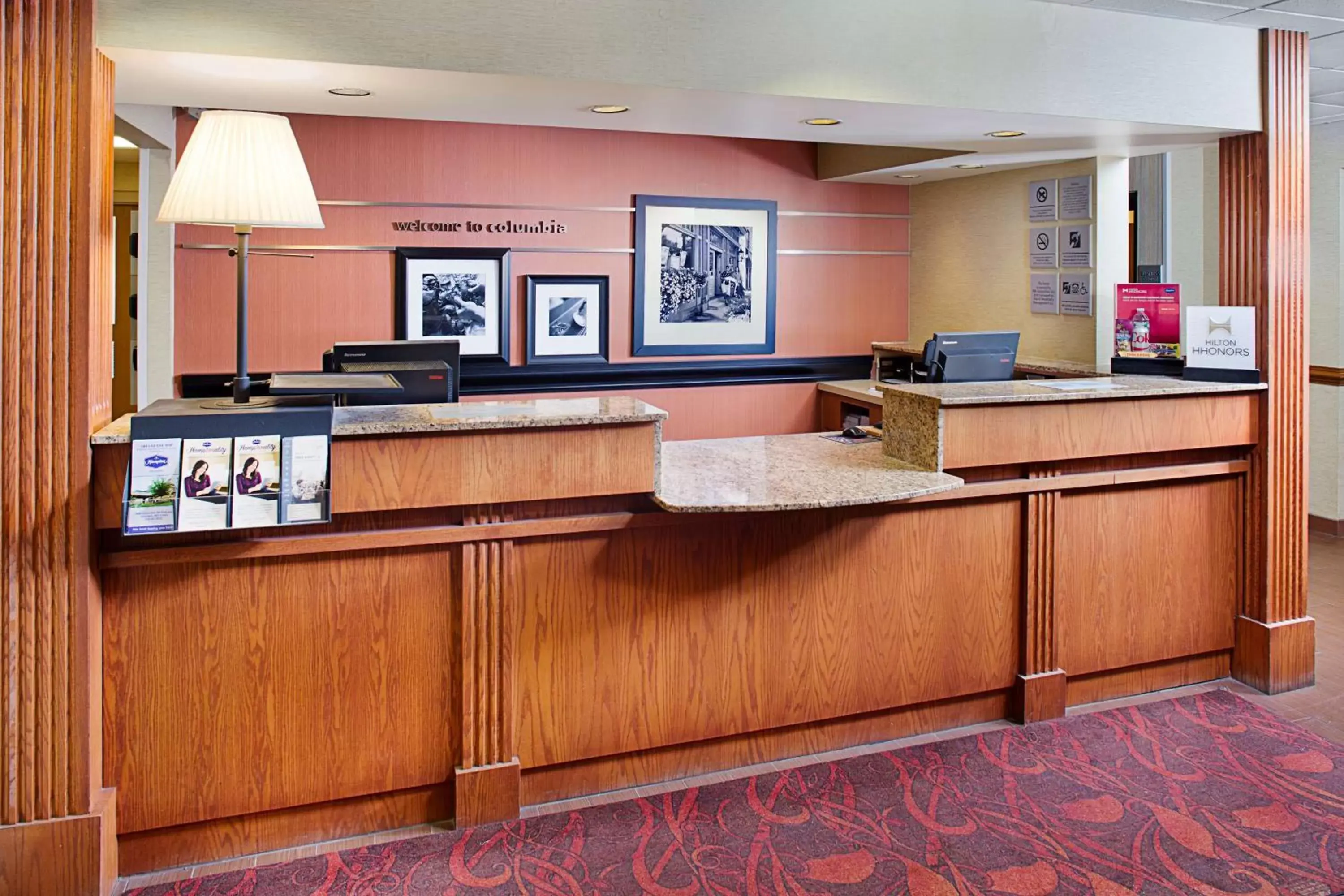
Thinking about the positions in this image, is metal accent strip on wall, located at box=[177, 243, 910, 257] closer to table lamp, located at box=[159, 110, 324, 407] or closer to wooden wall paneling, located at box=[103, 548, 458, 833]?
table lamp, located at box=[159, 110, 324, 407]

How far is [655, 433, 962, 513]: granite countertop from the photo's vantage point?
9.60ft

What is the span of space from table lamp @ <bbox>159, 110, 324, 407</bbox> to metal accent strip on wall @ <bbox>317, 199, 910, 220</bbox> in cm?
222

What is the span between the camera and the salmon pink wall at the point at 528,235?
204 inches

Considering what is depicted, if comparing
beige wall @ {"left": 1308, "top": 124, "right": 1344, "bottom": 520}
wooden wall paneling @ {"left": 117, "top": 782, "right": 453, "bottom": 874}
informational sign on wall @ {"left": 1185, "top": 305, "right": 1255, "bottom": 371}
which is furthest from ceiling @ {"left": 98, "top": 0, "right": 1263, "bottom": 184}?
beige wall @ {"left": 1308, "top": 124, "right": 1344, "bottom": 520}

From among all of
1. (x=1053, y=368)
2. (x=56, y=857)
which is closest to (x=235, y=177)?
(x=56, y=857)

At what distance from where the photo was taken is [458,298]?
5.50 m

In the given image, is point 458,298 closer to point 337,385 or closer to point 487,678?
point 337,385

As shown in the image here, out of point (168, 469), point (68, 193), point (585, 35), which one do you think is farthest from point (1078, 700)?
point (68, 193)

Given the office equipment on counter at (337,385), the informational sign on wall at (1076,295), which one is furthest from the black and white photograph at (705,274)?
the office equipment on counter at (337,385)

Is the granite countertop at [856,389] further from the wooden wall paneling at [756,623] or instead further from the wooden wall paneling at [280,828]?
the wooden wall paneling at [280,828]

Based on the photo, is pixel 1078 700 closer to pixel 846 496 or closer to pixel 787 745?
pixel 787 745

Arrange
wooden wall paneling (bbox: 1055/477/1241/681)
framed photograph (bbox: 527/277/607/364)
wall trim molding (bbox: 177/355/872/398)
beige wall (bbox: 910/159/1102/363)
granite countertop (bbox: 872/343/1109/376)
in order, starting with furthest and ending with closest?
framed photograph (bbox: 527/277/607/364) → beige wall (bbox: 910/159/1102/363) → wall trim molding (bbox: 177/355/872/398) → granite countertop (bbox: 872/343/1109/376) → wooden wall paneling (bbox: 1055/477/1241/681)

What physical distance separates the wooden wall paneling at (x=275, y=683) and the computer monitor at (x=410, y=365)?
0.68 m

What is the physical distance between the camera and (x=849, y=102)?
3.41m
